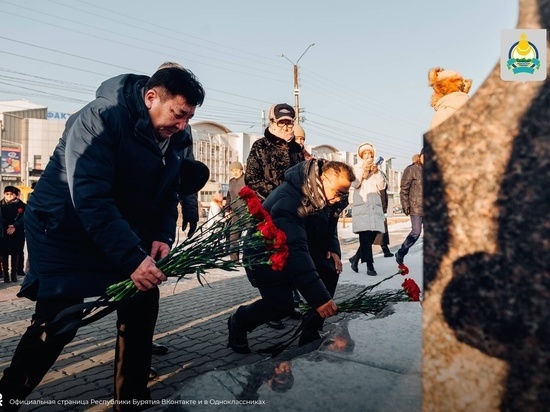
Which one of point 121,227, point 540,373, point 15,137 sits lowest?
point 540,373

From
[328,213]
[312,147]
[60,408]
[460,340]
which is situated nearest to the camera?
[460,340]

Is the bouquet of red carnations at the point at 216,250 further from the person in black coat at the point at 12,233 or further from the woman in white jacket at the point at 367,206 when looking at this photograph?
the person in black coat at the point at 12,233

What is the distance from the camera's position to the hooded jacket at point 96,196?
6.92 feet

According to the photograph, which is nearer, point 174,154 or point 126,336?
point 126,336

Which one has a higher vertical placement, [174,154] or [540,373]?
[174,154]

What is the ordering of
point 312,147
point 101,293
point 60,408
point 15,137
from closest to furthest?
point 101,293 → point 60,408 → point 15,137 → point 312,147

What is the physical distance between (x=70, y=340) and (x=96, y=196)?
0.74 meters

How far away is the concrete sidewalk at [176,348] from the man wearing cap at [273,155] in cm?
140

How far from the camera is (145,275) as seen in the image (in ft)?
6.97

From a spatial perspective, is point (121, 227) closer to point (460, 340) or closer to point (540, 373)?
point (460, 340)

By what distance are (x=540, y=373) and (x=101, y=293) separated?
6.35 feet

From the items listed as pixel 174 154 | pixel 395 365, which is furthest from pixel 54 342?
pixel 395 365

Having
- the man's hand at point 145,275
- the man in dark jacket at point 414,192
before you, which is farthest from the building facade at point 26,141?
the man's hand at point 145,275

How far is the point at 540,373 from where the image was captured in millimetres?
1315
